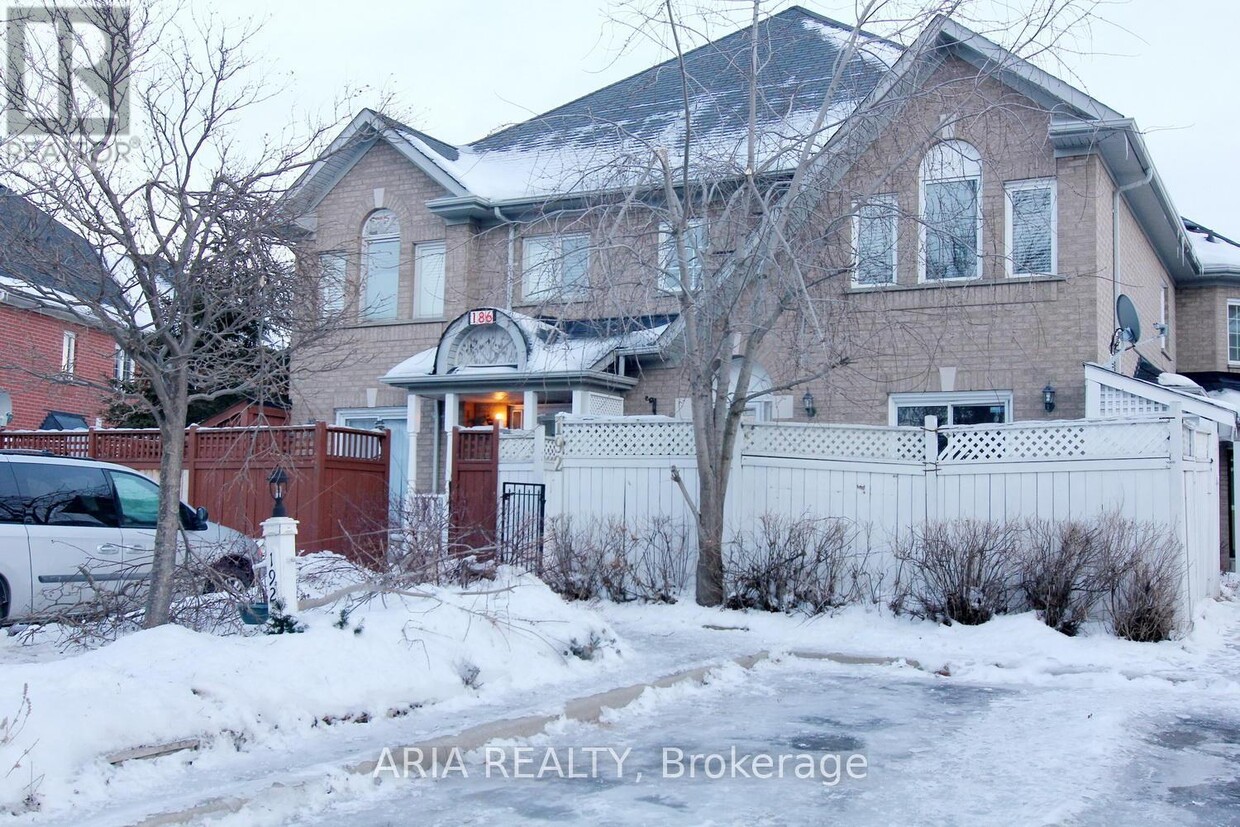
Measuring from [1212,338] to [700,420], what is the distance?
13660 millimetres

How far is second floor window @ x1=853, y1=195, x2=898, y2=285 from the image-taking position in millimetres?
11914

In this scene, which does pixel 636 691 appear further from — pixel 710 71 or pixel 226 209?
pixel 710 71

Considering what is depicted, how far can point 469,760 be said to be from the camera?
653 centimetres

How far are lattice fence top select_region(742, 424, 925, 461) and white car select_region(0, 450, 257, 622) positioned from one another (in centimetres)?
532

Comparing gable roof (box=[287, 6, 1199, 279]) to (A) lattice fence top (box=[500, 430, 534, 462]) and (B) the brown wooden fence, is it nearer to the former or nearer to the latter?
(A) lattice fence top (box=[500, 430, 534, 462])

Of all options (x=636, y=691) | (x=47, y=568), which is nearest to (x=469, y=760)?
(x=636, y=691)

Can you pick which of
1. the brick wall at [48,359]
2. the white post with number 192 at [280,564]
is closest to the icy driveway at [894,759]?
the white post with number 192 at [280,564]

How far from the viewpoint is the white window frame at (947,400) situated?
613 inches

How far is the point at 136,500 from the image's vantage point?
10539 mm

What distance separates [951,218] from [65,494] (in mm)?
9515

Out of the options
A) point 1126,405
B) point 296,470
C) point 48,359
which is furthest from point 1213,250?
point 48,359

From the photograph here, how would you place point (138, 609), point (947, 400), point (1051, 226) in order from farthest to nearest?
1. point (947, 400)
2. point (1051, 226)
3. point (138, 609)

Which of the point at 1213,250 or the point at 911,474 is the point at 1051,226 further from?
the point at 1213,250

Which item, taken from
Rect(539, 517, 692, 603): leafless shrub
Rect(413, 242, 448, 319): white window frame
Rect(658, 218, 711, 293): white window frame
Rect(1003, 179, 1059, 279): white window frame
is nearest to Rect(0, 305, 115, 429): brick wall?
Rect(413, 242, 448, 319): white window frame
